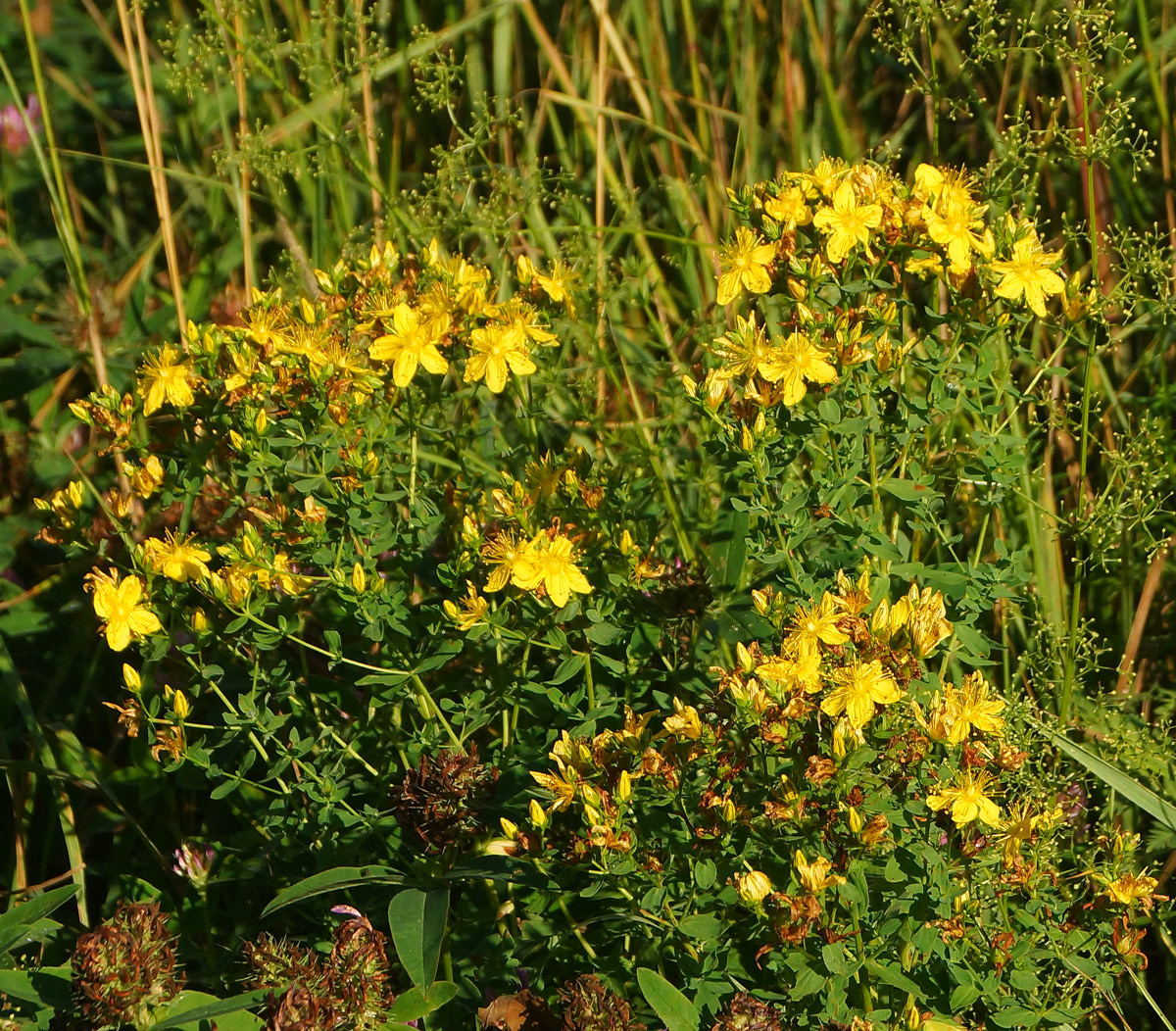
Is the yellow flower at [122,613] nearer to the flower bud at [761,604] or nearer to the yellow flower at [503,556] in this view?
the yellow flower at [503,556]

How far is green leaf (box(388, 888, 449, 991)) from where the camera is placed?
1.45m

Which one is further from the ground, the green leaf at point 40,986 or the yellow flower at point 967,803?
the yellow flower at point 967,803

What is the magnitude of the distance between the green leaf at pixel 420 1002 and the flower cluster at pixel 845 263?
0.78 m

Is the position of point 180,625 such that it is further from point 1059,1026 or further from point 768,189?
point 1059,1026

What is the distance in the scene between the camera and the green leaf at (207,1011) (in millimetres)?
1400

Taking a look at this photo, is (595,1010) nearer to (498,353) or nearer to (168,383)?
(498,353)

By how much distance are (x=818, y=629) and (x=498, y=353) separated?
0.60 meters

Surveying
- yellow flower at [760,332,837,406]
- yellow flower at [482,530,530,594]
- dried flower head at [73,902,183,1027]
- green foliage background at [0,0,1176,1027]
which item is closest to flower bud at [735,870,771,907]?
green foliage background at [0,0,1176,1027]

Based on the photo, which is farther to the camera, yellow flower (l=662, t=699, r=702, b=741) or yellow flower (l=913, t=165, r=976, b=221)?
yellow flower (l=913, t=165, r=976, b=221)

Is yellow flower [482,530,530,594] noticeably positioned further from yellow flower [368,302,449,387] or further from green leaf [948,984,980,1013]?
green leaf [948,984,980,1013]

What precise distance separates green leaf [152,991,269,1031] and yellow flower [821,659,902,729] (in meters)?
0.70

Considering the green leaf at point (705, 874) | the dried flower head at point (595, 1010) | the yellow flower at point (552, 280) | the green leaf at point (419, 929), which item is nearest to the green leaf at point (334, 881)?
the green leaf at point (419, 929)

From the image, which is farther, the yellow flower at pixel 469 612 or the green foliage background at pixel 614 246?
the green foliage background at pixel 614 246

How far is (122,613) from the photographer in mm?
1643
